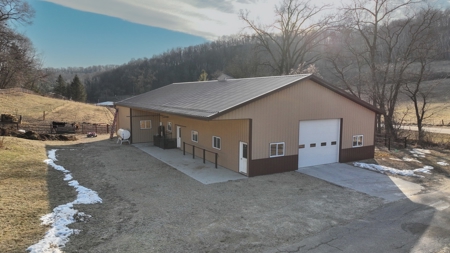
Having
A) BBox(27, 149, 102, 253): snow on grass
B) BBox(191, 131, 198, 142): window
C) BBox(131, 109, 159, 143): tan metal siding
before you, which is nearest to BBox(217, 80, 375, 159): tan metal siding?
BBox(191, 131, 198, 142): window

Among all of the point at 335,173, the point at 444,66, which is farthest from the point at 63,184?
the point at 444,66

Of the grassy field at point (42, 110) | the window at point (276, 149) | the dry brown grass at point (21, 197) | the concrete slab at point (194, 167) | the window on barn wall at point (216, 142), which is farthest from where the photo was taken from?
the grassy field at point (42, 110)

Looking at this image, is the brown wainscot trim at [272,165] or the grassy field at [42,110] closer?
the brown wainscot trim at [272,165]

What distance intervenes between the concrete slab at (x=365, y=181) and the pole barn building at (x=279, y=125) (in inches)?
34.6

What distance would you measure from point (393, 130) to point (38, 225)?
25.1 m

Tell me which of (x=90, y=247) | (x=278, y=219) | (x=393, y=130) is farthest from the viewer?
(x=393, y=130)

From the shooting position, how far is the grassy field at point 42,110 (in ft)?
111

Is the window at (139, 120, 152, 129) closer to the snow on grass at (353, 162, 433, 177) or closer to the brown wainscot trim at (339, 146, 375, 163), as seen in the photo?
the brown wainscot trim at (339, 146, 375, 163)

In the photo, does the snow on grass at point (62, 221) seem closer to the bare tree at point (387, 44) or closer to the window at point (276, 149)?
the window at point (276, 149)

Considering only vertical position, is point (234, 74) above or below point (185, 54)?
below

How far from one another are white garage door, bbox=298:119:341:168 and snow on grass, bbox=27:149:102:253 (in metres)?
9.37

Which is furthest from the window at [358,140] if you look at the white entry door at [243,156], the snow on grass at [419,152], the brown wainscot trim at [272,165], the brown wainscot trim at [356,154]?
the white entry door at [243,156]

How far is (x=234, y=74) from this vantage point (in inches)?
1874

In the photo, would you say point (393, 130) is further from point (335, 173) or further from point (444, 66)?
point (444, 66)
